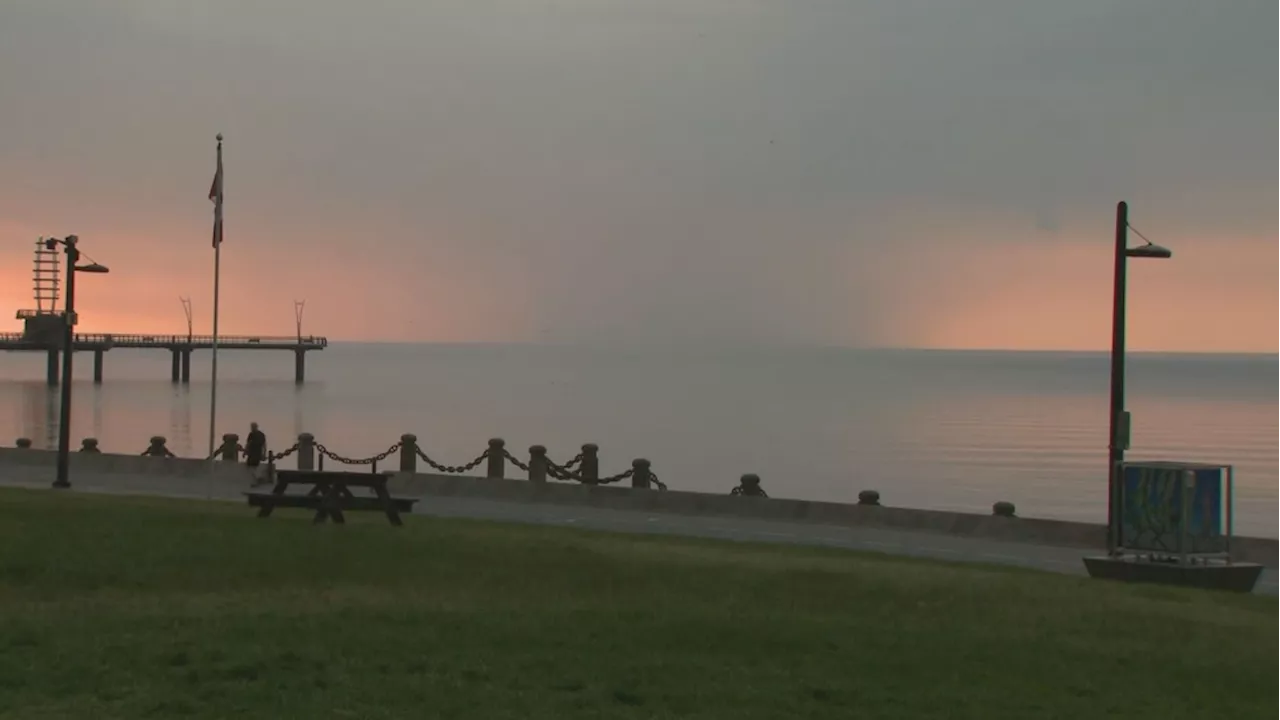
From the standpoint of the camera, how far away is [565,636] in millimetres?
10820

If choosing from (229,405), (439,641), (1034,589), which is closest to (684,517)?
(1034,589)

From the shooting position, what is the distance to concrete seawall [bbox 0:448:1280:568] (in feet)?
80.5

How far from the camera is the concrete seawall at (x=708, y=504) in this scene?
80.5 feet

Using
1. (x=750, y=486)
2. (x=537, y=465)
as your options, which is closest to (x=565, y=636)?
(x=750, y=486)

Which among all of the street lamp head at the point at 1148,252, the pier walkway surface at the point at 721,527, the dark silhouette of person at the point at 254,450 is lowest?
the pier walkway surface at the point at 721,527

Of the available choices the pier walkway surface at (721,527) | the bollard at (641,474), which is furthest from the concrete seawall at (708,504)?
the bollard at (641,474)

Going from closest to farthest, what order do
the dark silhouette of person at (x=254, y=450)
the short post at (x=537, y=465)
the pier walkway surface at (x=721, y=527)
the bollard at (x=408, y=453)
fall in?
the pier walkway surface at (x=721, y=527)
the dark silhouette of person at (x=254, y=450)
the short post at (x=537, y=465)
the bollard at (x=408, y=453)

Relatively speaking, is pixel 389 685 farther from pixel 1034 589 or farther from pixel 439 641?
pixel 1034 589

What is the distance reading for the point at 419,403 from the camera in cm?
12962

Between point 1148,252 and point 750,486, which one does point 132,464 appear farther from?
point 1148,252

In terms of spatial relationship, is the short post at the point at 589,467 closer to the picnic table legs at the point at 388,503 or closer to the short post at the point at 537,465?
the short post at the point at 537,465

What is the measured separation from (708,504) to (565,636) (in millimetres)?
17791

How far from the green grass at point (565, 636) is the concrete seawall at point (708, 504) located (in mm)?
8114

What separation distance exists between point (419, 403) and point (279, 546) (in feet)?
377
